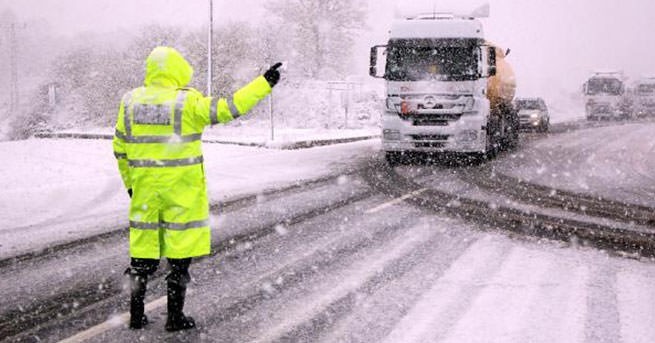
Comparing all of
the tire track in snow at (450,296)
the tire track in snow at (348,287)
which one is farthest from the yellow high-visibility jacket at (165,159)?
the tire track in snow at (450,296)

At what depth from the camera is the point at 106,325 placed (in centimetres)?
443

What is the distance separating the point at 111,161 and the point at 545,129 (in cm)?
1910

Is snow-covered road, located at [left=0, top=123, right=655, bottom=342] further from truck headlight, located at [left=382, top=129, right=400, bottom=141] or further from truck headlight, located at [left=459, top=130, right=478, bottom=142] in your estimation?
truck headlight, located at [left=382, top=129, right=400, bottom=141]

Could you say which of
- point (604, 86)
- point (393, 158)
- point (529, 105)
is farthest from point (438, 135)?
point (604, 86)

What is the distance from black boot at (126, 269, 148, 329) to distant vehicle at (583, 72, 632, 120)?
36.4 metres

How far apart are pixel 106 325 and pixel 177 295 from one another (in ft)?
1.93

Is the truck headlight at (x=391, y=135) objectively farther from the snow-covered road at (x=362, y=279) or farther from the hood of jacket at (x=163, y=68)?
the hood of jacket at (x=163, y=68)

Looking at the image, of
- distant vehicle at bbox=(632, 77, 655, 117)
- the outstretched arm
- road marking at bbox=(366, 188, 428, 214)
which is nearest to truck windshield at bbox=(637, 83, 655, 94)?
distant vehicle at bbox=(632, 77, 655, 117)

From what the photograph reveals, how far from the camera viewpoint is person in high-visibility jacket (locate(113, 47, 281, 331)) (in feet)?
13.4

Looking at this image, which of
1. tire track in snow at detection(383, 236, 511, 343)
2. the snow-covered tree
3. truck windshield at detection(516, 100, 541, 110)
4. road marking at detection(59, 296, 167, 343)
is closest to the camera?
road marking at detection(59, 296, 167, 343)

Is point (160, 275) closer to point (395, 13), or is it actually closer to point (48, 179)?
point (48, 179)

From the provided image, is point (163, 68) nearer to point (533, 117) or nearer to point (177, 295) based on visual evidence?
point (177, 295)

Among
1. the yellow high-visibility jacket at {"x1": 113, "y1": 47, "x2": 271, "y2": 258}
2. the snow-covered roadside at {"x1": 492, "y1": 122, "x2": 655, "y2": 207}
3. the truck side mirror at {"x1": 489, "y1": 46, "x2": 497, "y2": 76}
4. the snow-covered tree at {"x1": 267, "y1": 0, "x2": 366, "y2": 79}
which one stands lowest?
the snow-covered roadside at {"x1": 492, "y1": 122, "x2": 655, "y2": 207}

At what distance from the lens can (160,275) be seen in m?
5.69
